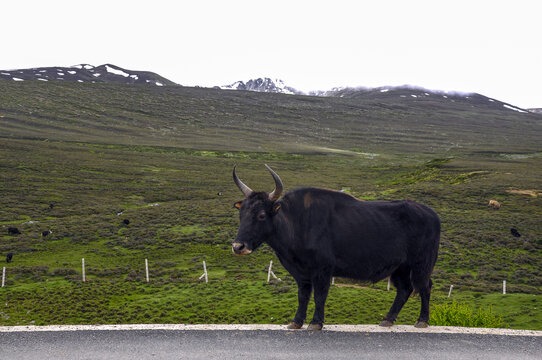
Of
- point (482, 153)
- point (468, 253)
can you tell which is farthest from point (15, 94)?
point (468, 253)

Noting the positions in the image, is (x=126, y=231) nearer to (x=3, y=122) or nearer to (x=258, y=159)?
(x=258, y=159)

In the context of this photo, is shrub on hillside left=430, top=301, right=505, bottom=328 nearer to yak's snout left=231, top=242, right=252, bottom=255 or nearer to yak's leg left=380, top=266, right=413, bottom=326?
yak's leg left=380, top=266, right=413, bottom=326

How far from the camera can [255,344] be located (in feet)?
24.5

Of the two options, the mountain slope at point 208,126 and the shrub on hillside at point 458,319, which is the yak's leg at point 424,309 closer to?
the shrub on hillside at point 458,319

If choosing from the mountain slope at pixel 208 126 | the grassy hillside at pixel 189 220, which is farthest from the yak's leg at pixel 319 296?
the mountain slope at pixel 208 126

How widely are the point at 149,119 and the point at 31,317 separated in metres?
147

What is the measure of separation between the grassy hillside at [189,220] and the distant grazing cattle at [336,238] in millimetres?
810

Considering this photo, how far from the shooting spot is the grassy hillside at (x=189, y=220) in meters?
18.8

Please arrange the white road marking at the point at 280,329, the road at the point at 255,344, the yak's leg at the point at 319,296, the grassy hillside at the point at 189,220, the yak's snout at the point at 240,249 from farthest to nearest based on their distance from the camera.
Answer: the grassy hillside at the point at 189,220 → the white road marking at the point at 280,329 → the yak's leg at the point at 319,296 → the yak's snout at the point at 240,249 → the road at the point at 255,344

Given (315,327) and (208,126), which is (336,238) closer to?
(315,327)

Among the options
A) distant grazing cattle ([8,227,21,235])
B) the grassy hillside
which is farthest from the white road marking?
distant grazing cattle ([8,227,21,235])

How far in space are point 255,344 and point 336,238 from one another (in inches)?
101

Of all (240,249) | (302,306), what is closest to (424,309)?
(302,306)

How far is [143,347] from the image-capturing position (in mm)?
7406
